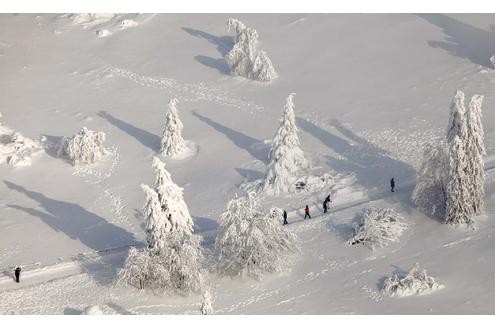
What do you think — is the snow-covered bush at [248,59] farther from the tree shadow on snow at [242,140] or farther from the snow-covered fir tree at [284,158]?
the snow-covered fir tree at [284,158]

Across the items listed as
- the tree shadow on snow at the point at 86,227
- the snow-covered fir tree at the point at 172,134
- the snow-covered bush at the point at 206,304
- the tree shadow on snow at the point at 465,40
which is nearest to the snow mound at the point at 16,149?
the tree shadow on snow at the point at 86,227

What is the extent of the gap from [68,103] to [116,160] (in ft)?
48.4

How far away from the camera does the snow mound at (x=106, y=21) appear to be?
90.4m

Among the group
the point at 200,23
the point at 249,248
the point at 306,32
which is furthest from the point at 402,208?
the point at 200,23

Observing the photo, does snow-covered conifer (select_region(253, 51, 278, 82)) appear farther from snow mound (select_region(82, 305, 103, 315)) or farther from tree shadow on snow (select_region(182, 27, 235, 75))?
snow mound (select_region(82, 305, 103, 315))

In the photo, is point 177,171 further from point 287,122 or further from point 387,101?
point 387,101

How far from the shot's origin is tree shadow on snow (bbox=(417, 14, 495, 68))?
69675 mm

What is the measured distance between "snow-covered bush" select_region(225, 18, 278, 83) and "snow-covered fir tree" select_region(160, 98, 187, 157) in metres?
14.0

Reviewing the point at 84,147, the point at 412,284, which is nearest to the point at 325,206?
the point at 412,284

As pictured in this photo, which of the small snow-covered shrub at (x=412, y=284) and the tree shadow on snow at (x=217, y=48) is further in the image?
the tree shadow on snow at (x=217, y=48)

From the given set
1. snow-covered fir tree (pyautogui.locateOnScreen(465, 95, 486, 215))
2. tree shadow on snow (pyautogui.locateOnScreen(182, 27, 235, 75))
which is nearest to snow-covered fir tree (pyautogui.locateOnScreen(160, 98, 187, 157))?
tree shadow on snow (pyautogui.locateOnScreen(182, 27, 235, 75))

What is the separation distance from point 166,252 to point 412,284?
13694 millimetres

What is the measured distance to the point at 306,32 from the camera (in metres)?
81.1

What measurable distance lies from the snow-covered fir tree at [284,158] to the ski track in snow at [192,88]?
529 inches
